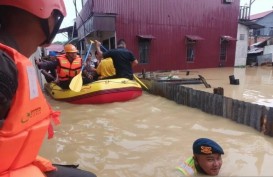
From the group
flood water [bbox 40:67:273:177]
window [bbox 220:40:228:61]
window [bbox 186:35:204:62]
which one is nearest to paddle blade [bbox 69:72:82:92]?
flood water [bbox 40:67:273:177]

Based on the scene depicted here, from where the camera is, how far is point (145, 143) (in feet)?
15.4

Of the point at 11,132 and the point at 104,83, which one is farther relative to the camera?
the point at 104,83

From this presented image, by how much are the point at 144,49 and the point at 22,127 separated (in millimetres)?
16342

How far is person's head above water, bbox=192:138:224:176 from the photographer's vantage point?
317 cm

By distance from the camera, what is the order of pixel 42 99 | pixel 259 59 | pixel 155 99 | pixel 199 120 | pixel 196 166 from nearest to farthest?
pixel 42 99 → pixel 196 166 → pixel 199 120 → pixel 155 99 → pixel 259 59

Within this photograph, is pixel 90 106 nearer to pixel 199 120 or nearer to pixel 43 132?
pixel 199 120

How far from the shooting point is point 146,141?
479cm

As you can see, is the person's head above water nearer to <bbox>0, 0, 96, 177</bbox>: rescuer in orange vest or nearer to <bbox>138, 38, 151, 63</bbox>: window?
<bbox>0, 0, 96, 177</bbox>: rescuer in orange vest

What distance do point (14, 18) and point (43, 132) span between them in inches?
23.9

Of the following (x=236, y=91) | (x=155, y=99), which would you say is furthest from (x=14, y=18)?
(x=236, y=91)

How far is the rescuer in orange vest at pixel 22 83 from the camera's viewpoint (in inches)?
44.8

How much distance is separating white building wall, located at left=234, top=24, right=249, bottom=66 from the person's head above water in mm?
19765

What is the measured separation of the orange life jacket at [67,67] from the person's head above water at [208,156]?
5.36m

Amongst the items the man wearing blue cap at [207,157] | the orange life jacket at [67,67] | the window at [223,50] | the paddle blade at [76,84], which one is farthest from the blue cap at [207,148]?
the window at [223,50]
